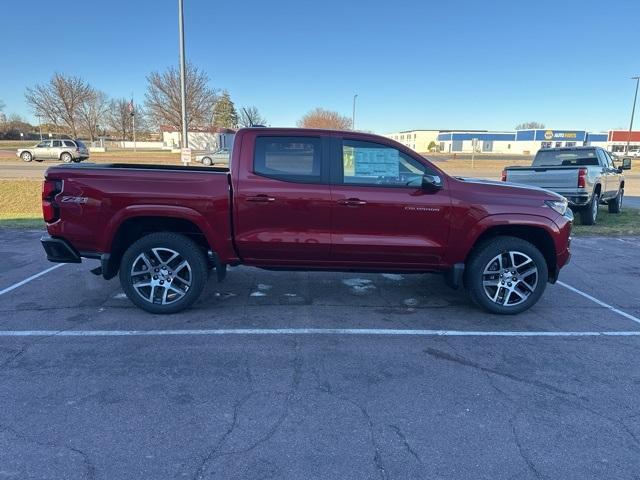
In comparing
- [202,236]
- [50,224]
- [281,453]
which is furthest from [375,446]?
[50,224]

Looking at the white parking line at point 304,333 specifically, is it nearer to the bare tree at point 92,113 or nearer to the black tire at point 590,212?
the black tire at point 590,212

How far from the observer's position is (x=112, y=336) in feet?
13.5

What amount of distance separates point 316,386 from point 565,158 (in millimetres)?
10859

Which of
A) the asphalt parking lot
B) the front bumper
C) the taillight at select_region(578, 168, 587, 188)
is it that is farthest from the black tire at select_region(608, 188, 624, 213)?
the front bumper

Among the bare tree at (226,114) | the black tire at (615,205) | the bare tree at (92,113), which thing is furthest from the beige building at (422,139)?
the black tire at (615,205)

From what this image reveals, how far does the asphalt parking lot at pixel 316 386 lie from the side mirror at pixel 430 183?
54.3 inches

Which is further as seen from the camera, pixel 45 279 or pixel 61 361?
pixel 45 279

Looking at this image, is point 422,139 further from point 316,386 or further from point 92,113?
point 316,386

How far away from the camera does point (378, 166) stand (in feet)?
15.0

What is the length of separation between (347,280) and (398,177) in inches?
75.4

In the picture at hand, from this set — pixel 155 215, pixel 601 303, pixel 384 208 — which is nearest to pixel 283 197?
pixel 384 208

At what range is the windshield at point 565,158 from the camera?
11.0 m

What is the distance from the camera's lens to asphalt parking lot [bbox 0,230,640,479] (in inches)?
99.7

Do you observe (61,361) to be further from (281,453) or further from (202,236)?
(281,453)
